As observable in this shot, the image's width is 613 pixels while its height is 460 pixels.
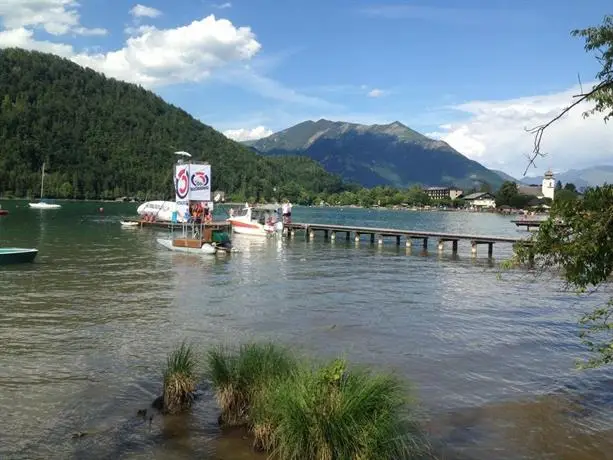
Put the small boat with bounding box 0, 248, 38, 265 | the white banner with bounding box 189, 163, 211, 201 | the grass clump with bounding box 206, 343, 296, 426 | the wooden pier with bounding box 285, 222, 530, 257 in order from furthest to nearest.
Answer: the wooden pier with bounding box 285, 222, 530, 257, the white banner with bounding box 189, 163, 211, 201, the small boat with bounding box 0, 248, 38, 265, the grass clump with bounding box 206, 343, 296, 426

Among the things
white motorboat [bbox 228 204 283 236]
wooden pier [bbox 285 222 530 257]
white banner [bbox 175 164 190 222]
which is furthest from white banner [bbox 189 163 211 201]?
wooden pier [bbox 285 222 530 257]

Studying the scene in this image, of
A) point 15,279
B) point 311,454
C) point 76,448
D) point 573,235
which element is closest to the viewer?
point 573,235

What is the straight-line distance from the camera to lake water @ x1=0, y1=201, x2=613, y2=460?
29.5ft

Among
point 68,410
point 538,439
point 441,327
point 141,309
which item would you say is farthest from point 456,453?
point 141,309

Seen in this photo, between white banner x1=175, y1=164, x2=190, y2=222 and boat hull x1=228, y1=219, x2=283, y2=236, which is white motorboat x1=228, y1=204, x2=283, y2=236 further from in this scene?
white banner x1=175, y1=164, x2=190, y2=222

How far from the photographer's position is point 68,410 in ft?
32.3

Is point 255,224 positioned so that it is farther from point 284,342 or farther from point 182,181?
point 284,342

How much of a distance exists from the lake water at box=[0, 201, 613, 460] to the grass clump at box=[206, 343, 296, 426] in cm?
42

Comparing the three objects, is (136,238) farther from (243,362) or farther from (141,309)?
(243,362)

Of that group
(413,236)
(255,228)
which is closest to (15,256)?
(255,228)

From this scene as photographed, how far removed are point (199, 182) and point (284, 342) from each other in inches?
1053

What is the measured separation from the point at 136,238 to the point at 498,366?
43.8 m

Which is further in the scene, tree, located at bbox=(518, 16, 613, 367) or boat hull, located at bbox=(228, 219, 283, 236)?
boat hull, located at bbox=(228, 219, 283, 236)

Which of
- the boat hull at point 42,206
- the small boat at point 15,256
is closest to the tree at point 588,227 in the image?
the small boat at point 15,256
